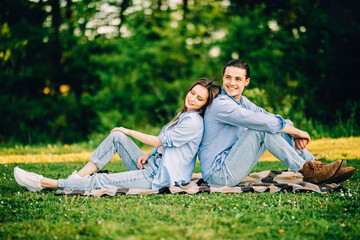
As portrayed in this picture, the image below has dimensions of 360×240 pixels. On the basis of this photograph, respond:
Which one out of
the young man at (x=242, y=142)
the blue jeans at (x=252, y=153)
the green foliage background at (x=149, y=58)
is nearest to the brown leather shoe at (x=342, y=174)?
the young man at (x=242, y=142)

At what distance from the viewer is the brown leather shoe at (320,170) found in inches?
151

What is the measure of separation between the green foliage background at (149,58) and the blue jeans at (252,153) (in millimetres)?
5276

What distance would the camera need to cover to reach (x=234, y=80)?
4.05 m

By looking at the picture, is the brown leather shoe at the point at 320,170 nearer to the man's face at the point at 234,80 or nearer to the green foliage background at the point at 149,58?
the man's face at the point at 234,80

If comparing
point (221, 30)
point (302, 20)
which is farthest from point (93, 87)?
point (302, 20)

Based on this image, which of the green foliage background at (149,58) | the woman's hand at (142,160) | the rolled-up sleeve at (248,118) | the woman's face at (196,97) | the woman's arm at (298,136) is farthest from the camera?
the green foliage background at (149,58)

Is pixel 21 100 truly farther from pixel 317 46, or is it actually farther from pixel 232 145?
pixel 232 145

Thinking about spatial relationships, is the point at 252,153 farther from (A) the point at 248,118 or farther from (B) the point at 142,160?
(B) the point at 142,160

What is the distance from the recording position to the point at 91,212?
119 inches

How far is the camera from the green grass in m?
2.54

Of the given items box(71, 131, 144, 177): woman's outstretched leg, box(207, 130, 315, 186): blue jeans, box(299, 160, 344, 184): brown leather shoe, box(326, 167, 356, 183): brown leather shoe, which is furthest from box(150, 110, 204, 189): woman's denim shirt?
box(326, 167, 356, 183): brown leather shoe

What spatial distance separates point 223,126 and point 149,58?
44.6 ft

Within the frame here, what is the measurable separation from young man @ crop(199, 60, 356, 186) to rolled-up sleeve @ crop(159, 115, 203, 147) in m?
0.25

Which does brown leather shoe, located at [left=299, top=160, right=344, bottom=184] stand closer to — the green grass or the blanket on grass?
the blanket on grass
